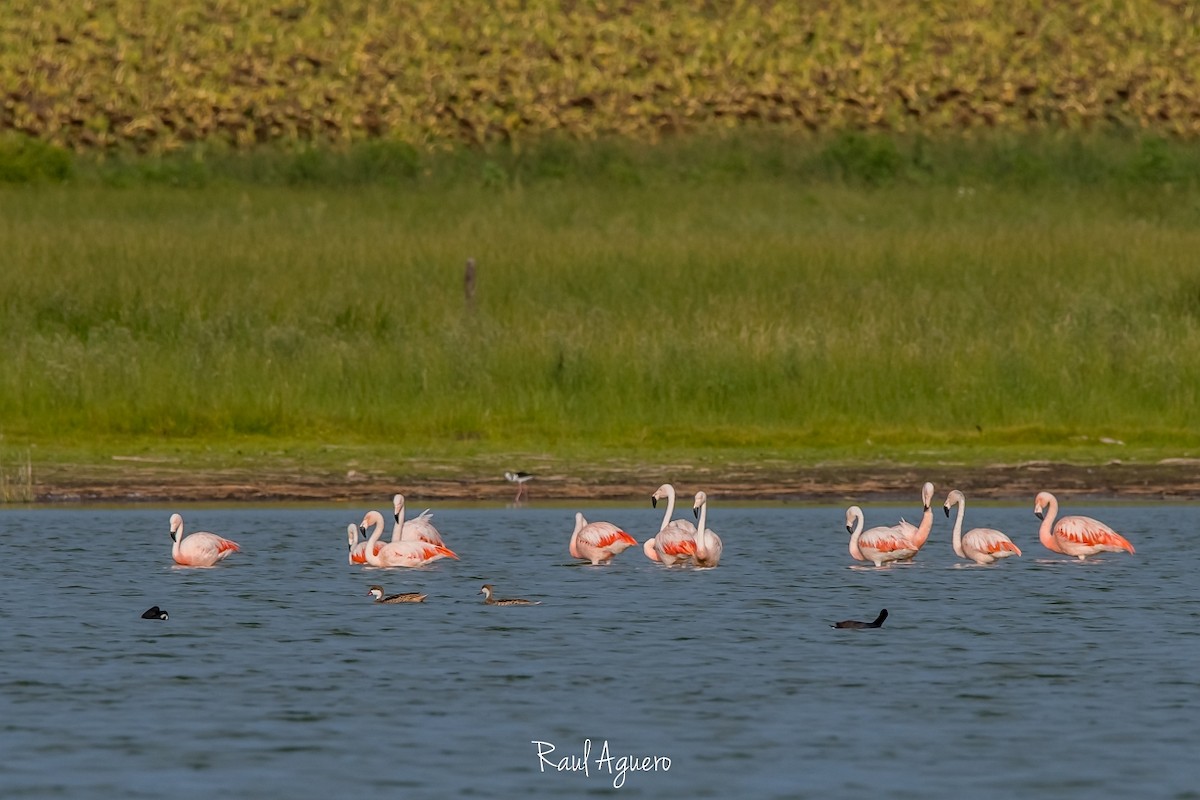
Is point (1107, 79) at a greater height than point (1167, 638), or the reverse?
point (1107, 79)

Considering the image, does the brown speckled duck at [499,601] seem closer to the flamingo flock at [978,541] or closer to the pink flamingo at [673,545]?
the pink flamingo at [673,545]

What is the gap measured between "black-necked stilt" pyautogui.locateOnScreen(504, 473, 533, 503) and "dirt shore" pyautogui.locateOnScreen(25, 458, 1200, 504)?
13 centimetres

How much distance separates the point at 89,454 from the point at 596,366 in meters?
5.77

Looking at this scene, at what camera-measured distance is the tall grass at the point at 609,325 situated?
24.3 metres

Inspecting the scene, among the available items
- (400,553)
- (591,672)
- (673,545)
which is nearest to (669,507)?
(673,545)

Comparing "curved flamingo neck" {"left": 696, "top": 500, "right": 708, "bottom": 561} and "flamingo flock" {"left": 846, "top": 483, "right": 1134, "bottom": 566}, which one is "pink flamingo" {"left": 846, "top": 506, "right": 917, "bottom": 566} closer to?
"flamingo flock" {"left": 846, "top": 483, "right": 1134, "bottom": 566}

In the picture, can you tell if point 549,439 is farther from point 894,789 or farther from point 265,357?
point 894,789

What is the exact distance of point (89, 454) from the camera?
22516 millimetres

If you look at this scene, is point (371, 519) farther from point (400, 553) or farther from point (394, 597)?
point (394, 597)

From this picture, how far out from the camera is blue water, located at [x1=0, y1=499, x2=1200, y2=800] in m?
9.59

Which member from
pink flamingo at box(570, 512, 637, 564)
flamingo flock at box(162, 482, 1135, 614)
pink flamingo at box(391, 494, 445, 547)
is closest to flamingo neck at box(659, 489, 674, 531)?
flamingo flock at box(162, 482, 1135, 614)

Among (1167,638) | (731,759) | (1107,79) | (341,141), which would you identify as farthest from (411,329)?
(1107,79)

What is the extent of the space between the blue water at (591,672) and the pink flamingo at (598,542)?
0.18 m
